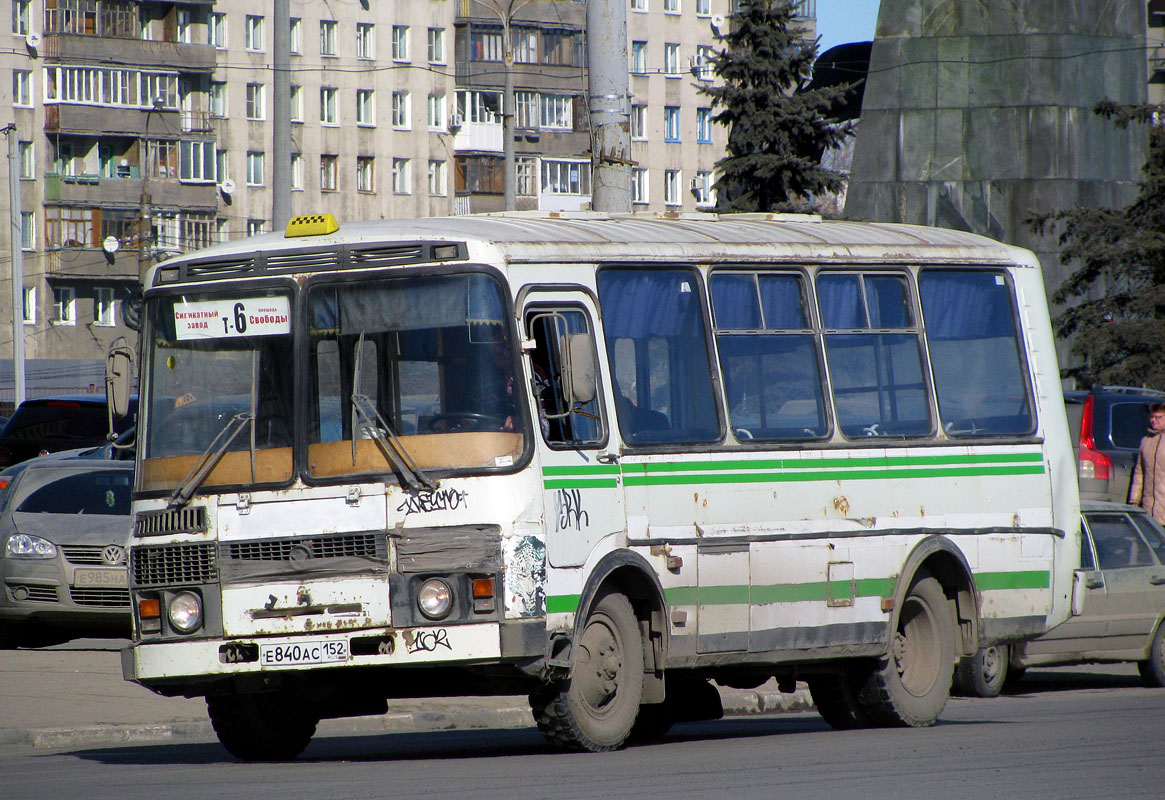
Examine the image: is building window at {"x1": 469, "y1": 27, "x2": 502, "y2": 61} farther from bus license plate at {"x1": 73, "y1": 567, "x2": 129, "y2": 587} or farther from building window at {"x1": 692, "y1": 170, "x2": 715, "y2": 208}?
bus license plate at {"x1": 73, "y1": 567, "x2": 129, "y2": 587}

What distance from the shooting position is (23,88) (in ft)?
244

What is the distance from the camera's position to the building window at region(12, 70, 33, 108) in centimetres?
7412

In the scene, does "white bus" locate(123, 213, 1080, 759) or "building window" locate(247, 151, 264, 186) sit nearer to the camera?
"white bus" locate(123, 213, 1080, 759)

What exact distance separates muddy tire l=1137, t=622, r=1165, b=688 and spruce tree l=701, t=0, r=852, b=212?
33534 millimetres

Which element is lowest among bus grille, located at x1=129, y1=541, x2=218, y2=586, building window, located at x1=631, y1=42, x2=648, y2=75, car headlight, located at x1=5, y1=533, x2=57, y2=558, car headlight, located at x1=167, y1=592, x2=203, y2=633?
car headlight, located at x1=5, y1=533, x2=57, y2=558

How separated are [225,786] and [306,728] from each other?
1785mm

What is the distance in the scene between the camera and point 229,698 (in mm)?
10406

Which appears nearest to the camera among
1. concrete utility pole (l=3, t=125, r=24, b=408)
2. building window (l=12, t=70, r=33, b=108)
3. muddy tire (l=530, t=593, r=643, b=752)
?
muddy tire (l=530, t=593, r=643, b=752)

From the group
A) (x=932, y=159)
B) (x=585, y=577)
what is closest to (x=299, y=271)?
(x=585, y=577)

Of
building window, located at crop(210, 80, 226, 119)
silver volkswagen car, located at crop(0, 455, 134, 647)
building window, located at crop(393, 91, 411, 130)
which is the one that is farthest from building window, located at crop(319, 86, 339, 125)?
silver volkswagen car, located at crop(0, 455, 134, 647)

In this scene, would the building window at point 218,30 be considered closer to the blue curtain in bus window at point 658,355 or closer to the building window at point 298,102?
the building window at point 298,102

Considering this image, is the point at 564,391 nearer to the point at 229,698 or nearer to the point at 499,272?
A: the point at 499,272

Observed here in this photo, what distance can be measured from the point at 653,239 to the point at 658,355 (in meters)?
0.65

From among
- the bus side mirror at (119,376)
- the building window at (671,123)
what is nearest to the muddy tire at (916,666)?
the bus side mirror at (119,376)
